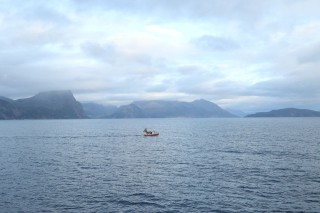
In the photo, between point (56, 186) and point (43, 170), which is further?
point (43, 170)

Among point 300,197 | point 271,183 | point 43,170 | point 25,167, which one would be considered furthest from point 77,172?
point 300,197

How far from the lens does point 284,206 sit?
46781mm

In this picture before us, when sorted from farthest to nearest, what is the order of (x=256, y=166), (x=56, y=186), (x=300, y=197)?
(x=256, y=166) < (x=56, y=186) < (x=300, y=197)

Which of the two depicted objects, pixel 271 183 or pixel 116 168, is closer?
pixel 271 183

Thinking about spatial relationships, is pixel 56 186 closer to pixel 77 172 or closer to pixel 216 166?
pixel 77 172

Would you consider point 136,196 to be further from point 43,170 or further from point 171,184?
point 43,170

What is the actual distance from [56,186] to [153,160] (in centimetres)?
3625

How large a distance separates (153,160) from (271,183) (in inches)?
1526

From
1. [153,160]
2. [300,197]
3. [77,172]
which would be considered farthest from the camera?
[153,160]

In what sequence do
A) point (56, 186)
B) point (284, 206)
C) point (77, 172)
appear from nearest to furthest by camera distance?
point (284, 206)
point (56, 186)
point (77, 172)

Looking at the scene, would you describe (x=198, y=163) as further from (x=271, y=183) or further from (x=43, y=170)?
(x=43, y=170)

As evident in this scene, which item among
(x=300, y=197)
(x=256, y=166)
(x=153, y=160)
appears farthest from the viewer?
(x=153, y=160)

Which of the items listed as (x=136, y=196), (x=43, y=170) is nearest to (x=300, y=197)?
(x=136, y=196)

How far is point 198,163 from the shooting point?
273 feet
